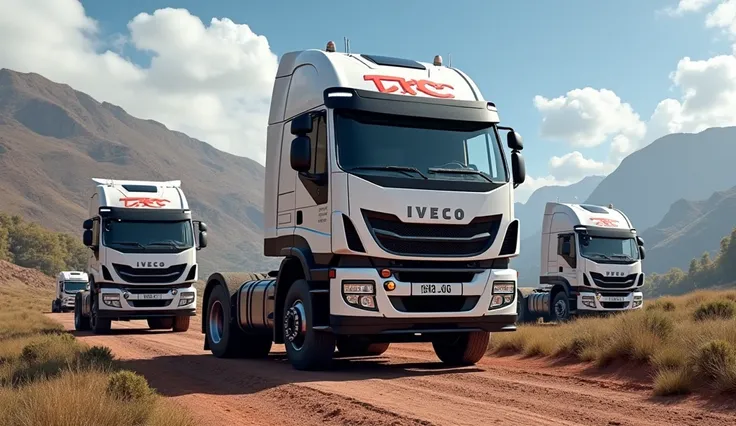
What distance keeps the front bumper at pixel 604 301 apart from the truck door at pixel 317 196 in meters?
15.8

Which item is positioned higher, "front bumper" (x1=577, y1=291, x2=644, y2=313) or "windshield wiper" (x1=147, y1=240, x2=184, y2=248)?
"windshield wiper" (x1=147, y1=240, x2=184, y2=248)

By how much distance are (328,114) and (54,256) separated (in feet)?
365

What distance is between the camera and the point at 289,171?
39.7ft

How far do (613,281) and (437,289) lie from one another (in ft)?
52.9

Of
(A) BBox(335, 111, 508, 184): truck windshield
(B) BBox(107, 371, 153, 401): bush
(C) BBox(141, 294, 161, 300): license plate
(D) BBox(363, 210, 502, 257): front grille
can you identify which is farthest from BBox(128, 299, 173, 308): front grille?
(B) BBox(107, 371, 153, 401): bush

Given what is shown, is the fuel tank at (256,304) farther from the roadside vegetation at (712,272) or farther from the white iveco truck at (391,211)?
the roadside vegetation at (712,272)

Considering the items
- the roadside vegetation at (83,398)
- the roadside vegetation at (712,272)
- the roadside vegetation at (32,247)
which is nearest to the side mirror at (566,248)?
the roadside vegetation at (83,398)

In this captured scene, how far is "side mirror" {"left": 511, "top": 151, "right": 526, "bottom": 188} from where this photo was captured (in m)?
11.6

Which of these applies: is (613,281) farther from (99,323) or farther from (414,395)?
(414,395)

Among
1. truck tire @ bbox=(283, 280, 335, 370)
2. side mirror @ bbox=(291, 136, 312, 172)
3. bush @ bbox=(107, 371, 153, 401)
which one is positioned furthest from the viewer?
truck tire @ bbox=(283, 280, 335, 370)

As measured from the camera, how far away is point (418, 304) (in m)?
10.8

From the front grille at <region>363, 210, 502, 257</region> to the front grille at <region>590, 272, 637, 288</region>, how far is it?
15.2 metres

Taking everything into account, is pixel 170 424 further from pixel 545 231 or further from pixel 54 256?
pixel 54 256

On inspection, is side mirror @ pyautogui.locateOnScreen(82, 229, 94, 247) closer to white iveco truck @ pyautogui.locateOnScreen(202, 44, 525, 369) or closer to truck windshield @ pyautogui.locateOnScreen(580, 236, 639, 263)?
white iveco truck @ pyautogui.locateOnScreen(202, 44, 525, 369)
